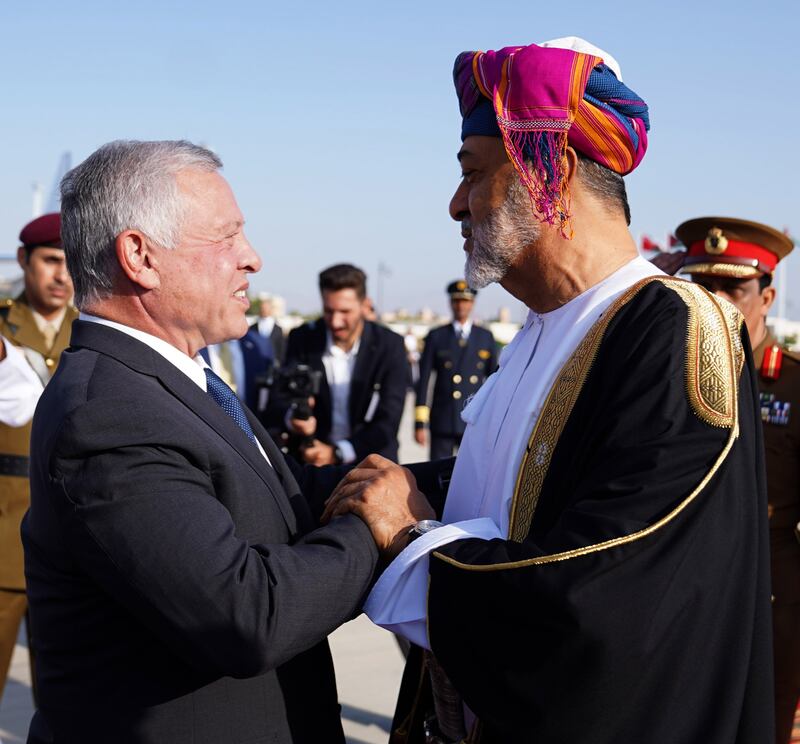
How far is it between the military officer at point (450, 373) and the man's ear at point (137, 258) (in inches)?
300

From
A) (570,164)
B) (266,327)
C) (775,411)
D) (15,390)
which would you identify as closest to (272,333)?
(266,327)

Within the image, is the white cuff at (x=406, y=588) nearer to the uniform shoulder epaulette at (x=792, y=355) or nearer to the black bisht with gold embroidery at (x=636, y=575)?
the black bisht with gold embroidery at (x=636, y=575)

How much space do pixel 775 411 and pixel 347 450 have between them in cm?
296

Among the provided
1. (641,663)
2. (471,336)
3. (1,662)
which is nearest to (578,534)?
(641,663)

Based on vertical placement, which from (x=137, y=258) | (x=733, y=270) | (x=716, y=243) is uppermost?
(x=137, y=258)

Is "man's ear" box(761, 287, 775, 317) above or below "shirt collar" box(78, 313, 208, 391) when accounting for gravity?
below

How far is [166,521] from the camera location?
1.63 m

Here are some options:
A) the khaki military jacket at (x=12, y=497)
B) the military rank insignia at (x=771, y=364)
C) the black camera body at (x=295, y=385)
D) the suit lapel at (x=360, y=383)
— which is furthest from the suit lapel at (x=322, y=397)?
the military rank insignia at (x=771, y=364)

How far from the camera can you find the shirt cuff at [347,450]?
6.00 metres

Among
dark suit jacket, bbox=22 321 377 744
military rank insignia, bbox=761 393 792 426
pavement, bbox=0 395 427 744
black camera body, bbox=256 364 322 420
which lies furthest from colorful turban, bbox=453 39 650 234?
black camera body, bbox=256 364 322 420

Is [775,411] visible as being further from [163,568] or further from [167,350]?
[163,568]

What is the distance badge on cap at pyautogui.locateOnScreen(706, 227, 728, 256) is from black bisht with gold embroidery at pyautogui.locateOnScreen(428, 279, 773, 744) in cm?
219

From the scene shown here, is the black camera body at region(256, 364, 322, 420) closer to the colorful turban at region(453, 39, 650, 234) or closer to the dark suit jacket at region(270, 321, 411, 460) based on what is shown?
the dark suit jacket at region(270, 321, 411, 460)

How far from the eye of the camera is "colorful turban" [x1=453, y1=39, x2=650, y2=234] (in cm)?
213
